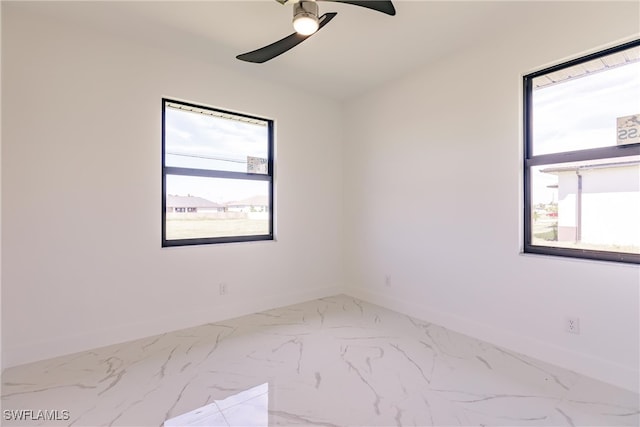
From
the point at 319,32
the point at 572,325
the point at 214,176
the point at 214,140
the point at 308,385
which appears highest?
the point at 319,32

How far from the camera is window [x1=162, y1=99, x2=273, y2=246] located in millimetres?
3035

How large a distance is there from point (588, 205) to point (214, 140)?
3320mm

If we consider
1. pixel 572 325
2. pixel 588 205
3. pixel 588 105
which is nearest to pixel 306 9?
pixel 588 105

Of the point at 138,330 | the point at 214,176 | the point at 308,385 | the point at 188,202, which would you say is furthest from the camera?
the point at 214,176

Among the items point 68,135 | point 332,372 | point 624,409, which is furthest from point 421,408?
point 68,135

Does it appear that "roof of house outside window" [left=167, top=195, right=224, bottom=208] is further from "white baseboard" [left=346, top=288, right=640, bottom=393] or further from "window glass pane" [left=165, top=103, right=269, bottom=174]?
"white baseboard" [left=346, top=288, right=640, bottom=393]

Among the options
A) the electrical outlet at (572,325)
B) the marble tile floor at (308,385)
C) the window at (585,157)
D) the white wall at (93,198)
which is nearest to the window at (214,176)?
the white wall at (93,198)

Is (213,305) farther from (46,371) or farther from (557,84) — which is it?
(557,84)

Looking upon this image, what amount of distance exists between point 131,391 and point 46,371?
792mm

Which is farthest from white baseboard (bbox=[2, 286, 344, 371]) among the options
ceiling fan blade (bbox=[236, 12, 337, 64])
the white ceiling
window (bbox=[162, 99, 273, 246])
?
the white ceiling

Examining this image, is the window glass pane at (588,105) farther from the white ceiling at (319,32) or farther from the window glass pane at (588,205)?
the white ceiling at (319,32)

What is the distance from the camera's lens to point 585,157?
7.31 feet

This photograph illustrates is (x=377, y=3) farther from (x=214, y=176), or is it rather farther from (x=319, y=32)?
(x=214, y=176)

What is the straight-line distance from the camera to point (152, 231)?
2.85 metres
